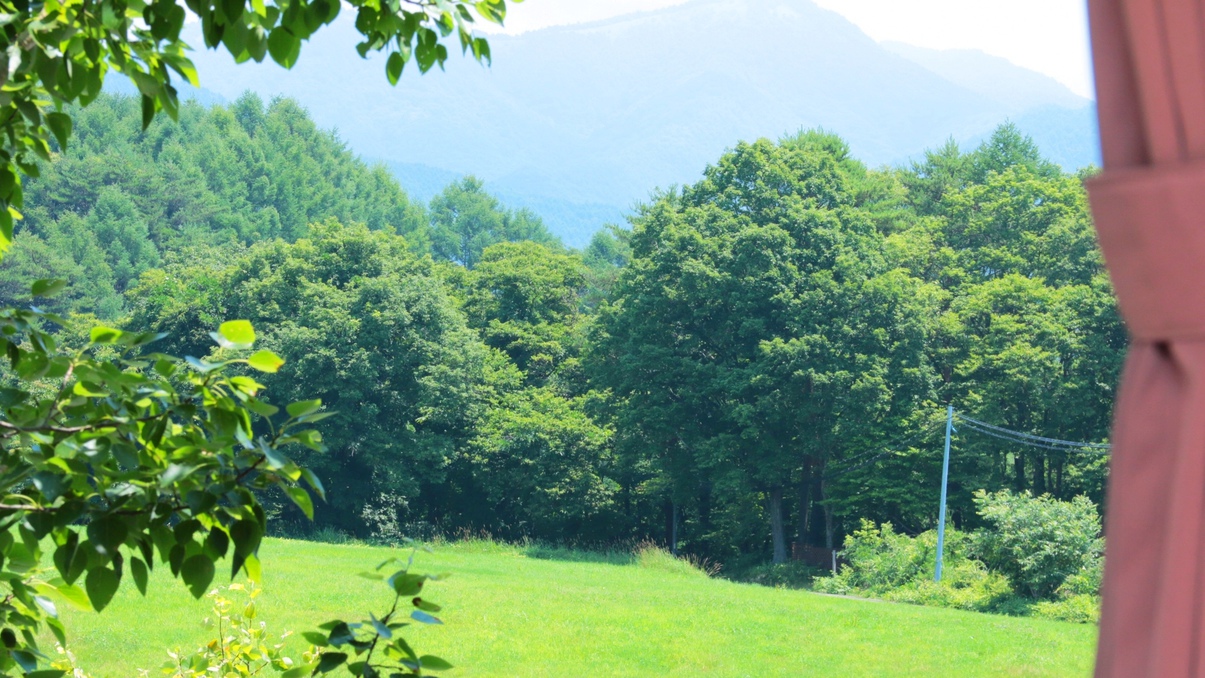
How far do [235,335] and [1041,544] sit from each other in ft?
54.2

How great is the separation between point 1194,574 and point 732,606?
13.8m

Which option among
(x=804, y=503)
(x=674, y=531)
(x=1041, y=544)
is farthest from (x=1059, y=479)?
(x=674, y=531)

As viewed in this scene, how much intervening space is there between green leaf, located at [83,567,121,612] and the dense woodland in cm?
2261

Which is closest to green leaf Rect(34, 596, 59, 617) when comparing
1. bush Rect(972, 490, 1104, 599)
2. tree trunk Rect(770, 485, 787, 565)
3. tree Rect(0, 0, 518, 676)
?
tree Rect(0, 0, 518, 676)

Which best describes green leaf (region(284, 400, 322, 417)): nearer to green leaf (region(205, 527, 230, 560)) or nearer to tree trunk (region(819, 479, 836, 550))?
green leaf (region(205, 527, 230, 560))

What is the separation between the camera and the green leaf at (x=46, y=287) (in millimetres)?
1727

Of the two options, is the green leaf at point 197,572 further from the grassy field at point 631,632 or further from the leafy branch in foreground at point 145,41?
the grassy field at point 631,632

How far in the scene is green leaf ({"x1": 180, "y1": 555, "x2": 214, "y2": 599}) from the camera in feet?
5.07

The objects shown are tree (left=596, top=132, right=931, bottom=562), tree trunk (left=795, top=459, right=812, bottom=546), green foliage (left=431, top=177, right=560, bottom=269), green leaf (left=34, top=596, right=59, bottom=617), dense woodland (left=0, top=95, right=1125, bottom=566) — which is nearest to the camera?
green leaf (left=34, top=596, right=59, bottom=617)

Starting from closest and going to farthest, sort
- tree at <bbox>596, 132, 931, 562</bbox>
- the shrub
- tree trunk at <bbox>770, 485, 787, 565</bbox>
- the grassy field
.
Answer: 1. the grassy field
2. the shrub
3. tree at <bbox>596, 132, 931, 562</bbox>
4. tree trunk at <bbox>770, 485, 787, 565</bbox>

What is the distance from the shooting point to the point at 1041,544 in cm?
1609

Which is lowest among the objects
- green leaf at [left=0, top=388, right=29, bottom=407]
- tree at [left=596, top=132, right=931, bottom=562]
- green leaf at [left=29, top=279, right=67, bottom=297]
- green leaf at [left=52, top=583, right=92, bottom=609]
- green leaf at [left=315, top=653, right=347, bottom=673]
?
green leaf at [left=315, top=653, right=347, bottom=673]

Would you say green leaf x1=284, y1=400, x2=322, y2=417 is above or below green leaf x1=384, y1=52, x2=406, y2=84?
below

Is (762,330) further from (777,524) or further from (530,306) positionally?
(530,306)
